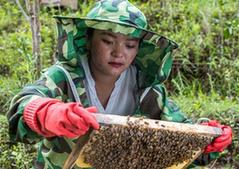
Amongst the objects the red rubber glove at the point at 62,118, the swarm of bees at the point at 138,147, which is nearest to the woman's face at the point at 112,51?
the swarm of bees at the point at 138,147

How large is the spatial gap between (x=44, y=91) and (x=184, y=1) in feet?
18.2

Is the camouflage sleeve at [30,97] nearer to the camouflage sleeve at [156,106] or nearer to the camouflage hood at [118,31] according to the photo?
the camouflage hood at [118,31]

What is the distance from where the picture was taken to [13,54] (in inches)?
266

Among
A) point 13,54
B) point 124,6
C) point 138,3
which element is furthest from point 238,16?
point 124,6

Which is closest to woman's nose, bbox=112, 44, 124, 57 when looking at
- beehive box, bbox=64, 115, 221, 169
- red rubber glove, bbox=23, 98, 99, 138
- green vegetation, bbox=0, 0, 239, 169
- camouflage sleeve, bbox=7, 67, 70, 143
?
camouflage sleeve, bbox=7, 67, 70, 143

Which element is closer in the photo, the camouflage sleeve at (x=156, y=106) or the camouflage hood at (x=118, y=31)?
the camouflage hood at (x=118, y=31)

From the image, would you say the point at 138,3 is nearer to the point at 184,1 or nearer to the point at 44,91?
the point at 184,1

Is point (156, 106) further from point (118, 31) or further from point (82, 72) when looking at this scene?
point (118, 31)

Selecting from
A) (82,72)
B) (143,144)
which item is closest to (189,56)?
(82,72)

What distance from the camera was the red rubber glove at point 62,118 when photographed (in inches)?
85.5

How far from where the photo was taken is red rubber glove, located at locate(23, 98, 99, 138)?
2172 mm

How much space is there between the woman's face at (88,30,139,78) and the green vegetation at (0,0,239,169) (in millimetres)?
2075

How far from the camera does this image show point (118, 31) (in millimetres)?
2770

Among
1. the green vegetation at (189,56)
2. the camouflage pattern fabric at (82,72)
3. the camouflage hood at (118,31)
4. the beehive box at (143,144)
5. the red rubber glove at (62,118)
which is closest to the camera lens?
the red rubber glove at (62,118)
